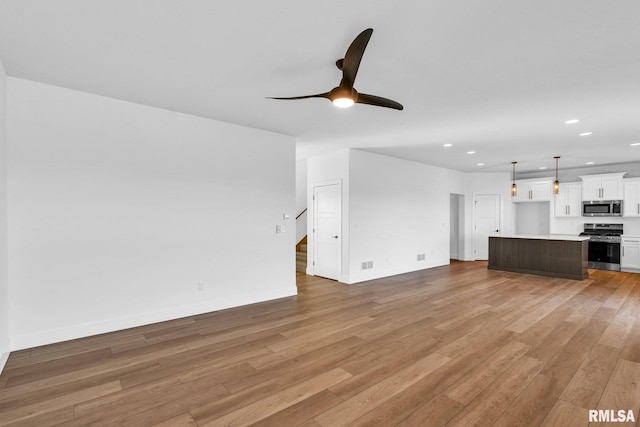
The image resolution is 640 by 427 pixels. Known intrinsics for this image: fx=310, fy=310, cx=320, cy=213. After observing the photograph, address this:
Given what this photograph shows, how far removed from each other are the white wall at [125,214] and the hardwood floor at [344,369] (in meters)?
0.40

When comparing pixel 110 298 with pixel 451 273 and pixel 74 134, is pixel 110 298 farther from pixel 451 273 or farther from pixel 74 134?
pixel 451 273

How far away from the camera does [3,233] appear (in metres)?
2.98

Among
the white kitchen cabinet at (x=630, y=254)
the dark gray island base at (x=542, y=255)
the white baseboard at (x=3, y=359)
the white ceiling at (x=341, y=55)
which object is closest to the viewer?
the white ceiling at (x=341, y=55)

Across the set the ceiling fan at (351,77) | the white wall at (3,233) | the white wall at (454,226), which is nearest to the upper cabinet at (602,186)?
the white wall at (454,226)

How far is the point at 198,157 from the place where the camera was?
432 centimetres

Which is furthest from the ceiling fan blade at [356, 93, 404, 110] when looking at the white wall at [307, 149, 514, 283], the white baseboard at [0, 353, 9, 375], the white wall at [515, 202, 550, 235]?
the white wall at [515, 202, 550, 235]

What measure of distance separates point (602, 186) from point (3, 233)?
1151cm

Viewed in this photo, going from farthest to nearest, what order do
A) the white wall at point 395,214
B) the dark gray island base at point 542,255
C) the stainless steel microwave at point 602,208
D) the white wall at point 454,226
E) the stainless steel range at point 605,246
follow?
1. the white wall at point 454,226
2. the stainless steel microwave at point 602,208
3. the stainless steel range at point 605,246
4. the dark gray island base at point 542,255
5. the white wall at point 395,214

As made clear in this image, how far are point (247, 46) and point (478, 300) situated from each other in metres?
4.93

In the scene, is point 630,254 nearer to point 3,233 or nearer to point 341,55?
point 341,55

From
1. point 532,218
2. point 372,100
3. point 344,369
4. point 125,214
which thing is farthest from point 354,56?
point 532,218

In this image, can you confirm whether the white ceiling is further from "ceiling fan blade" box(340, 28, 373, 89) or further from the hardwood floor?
the hardwood floor

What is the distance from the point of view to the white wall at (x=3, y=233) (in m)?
2.90

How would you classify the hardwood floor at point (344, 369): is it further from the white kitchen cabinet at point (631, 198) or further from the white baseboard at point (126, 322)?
the white kitchen cabinet at point (631, 198)
